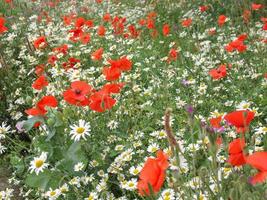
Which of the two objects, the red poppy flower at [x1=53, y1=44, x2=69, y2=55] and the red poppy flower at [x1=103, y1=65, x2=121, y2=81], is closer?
the red poppy flower at [x1=103, y1=65, x2=121, y2=81]

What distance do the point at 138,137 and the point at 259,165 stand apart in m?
1.82

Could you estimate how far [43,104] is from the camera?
2.91m

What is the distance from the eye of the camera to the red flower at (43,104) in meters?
2.86

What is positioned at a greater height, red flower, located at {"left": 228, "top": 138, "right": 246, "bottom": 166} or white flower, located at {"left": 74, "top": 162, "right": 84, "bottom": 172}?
white flower, located at {"left": 74, "top": 162, "right": 84, "bottom": 172}

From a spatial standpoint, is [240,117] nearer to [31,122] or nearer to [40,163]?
[40,163]

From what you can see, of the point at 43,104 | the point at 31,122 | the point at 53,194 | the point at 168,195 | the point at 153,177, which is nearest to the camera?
the point at 153,177

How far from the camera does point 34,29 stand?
22.0ft

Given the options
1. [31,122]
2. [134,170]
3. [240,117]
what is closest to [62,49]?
[31,122]

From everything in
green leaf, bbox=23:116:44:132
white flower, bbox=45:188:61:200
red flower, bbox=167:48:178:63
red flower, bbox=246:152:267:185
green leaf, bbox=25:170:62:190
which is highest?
red flower, bbox=167:48:178:63

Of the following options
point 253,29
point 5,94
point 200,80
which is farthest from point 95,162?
point 253,29

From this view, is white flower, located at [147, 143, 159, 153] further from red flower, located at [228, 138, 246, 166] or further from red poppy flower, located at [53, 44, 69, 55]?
red poppy flower, located at [53, 44, 69, 55]

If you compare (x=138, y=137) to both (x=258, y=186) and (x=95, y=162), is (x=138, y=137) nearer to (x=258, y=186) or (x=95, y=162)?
(x=95, y=162)

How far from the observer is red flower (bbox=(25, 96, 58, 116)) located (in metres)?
2.86

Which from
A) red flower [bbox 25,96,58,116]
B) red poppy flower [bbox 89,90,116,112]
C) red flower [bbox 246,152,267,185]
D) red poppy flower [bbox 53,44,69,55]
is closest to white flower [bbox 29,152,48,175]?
red flower [bbox 25,96,58,116]
